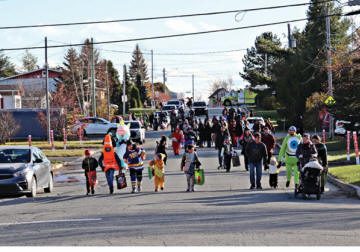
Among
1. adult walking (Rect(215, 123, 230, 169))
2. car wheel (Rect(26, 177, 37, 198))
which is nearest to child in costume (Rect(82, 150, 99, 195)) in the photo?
car wheel (Rect(26, 177, 37, 198))

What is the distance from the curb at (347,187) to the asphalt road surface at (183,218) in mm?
241

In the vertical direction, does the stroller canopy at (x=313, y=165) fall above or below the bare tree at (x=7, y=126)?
below

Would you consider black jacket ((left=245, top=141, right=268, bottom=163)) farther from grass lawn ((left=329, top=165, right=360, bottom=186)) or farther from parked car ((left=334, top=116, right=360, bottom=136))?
parked car ((left=334, top=116, right=360, bottom=136))

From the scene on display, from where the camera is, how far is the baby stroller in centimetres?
1777

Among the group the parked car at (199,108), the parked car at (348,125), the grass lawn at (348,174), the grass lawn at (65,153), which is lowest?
the grass lawn at (348,174)

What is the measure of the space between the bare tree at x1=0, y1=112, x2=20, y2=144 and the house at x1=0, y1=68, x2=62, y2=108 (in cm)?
2574

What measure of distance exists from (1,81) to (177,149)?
63.6 m

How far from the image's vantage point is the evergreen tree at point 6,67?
12575cm

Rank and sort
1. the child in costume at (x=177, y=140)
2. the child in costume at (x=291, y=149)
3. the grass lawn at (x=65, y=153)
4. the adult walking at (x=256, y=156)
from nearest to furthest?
the child in costume at (x=291, y=149) < the adult walking at (x=256, y=156) < the child in costume at (x=177, y=140) < the grass lawn at (x=65, y=153)

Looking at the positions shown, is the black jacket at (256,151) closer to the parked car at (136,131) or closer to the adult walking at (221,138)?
the adult walking at (221,138)

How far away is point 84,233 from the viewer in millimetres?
12086

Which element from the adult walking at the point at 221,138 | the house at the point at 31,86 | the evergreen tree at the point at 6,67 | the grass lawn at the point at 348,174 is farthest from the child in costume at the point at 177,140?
the evergreen tree at the point at 6,67

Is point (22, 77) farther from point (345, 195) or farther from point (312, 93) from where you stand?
point (345, 195)

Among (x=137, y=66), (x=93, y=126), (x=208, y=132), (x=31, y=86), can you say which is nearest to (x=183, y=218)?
(x=208, y=132)
